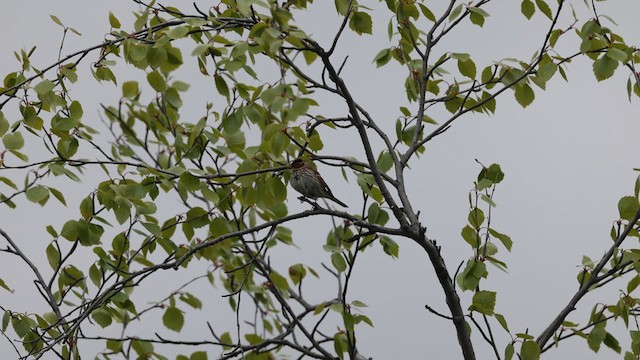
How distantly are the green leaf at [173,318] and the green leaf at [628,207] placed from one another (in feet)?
12.8

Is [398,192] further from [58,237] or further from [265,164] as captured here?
[58,237]

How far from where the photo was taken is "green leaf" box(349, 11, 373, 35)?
6.02 m

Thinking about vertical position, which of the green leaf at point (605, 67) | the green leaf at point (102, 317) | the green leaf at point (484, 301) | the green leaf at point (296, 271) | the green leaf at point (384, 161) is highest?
the green leaf at point (605, 67)

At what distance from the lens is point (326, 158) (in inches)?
211

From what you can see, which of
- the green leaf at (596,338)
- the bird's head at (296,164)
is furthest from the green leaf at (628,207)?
the bird's head at (296,164)

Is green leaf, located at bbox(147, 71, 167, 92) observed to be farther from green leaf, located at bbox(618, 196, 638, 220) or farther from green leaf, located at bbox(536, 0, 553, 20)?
green leaf, located at bbox(618, 196, 638, 220)

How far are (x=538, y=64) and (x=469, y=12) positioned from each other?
0.68 m

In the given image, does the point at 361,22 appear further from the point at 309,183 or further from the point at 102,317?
the point at 102,317

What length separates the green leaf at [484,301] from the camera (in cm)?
541

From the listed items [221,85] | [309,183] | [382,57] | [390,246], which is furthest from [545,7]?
[309,183]

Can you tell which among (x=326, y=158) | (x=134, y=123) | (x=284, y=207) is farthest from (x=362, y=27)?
(x=134, y=123)

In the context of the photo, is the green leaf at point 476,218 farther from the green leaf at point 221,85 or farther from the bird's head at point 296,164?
the green leaf at point 221,85

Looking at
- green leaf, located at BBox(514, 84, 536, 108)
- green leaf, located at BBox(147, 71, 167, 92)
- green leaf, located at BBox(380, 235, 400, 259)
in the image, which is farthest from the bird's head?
green leaf, located at BBox(514, 84, 536, 108)

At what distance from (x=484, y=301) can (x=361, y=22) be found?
2.30 metres
